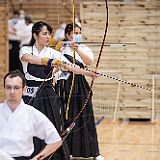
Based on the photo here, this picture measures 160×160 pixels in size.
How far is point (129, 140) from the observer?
548 centimetres

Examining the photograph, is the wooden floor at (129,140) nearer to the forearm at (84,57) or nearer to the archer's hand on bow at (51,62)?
the forearm at (84,57)

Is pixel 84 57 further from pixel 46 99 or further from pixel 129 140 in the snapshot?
pixel 129 140

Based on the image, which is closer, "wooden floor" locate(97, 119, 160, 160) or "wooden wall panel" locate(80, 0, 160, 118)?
"wooden floor" locate(97, 119, 160, 160)

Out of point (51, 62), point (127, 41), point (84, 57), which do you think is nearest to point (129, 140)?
point (84, 57)

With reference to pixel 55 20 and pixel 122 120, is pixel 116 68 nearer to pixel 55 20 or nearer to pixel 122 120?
pixel 122 120

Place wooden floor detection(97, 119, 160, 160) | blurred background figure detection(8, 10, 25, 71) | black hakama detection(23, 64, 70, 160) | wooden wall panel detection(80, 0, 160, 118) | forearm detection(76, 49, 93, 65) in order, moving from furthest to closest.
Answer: blurred background figure detection(8, 10, 25, 71) < wooden wall panel detection(80, 0, 160, 118) < wooden floor detection(97, 119, 160, 160) < forearm detection(76, 49, 93, 65) < black hakama detection(23, 64, 70, 160)

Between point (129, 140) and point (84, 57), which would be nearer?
point (84, 57)

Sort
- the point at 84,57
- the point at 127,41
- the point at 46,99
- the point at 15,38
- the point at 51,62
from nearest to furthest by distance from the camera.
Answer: the point at 51,62
the point at 46,99
the point at 84,57
the point at 127,41
the point at 15,38

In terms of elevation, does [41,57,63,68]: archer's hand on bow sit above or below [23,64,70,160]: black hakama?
above

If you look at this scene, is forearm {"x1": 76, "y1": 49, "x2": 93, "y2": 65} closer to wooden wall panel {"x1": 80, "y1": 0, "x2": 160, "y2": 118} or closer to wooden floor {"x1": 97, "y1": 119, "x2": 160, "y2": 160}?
wooden floor {"x1": 97, "y1": 119, "x2": 160, "y2": 160}

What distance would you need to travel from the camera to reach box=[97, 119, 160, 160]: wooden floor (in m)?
4.71

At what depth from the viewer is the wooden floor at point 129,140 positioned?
4711 millimetres

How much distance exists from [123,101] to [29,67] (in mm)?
3226

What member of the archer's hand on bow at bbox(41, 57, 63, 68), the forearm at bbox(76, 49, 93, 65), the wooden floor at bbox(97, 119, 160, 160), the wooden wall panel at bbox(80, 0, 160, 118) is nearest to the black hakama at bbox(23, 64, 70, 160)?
the archer's hand on bow at bbox(41, 57, 63, 68)
